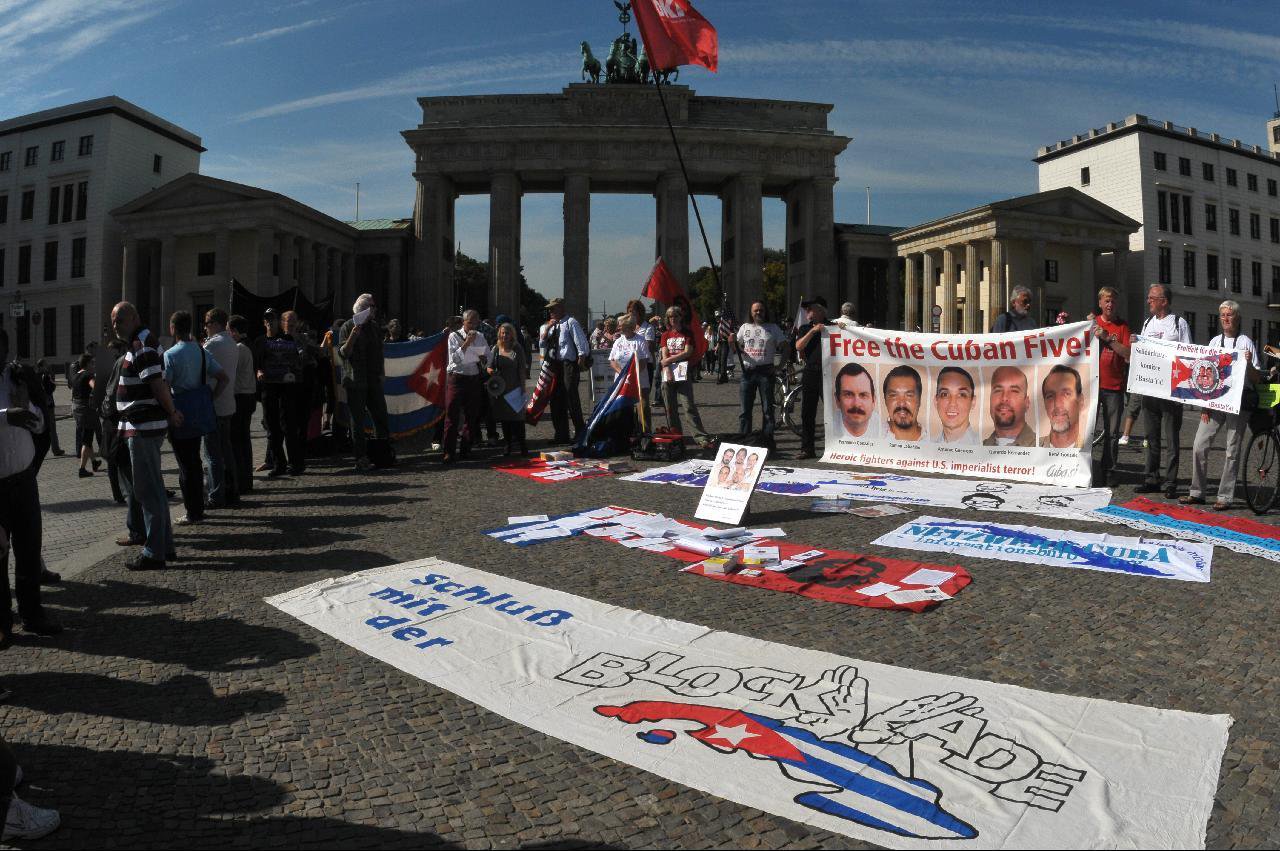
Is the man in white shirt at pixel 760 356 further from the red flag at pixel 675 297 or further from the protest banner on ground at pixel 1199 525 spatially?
the protest banner on ground at pixel 1199 525

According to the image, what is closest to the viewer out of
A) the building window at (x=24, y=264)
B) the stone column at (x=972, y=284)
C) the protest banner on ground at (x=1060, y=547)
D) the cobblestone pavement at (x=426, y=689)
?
the cobblestone pavement at (x=426, y=689)

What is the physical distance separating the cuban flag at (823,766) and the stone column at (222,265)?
55.1 meters

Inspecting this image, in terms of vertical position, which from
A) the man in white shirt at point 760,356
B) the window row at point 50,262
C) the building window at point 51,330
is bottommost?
the man in white shirt at point 760,356

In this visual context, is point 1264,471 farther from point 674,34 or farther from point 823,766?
point 674,34

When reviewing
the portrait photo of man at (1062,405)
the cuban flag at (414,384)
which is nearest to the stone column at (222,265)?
the cuban flag at (414,384)

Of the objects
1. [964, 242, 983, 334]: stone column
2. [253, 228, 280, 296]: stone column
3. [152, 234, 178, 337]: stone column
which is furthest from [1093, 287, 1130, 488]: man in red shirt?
[152, 234, 178, 337]: stone column

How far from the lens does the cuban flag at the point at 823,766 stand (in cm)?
270

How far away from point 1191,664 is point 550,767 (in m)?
3.10

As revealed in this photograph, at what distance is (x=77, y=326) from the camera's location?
60719mm

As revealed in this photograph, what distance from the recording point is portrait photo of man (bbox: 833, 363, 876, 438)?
35.3ft

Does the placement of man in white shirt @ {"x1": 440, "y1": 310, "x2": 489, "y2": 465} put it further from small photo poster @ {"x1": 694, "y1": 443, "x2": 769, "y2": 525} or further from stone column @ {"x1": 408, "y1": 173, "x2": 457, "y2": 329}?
stone column @ {"x1": 408, "y1": 173, "x2": 457, "y2": 329}

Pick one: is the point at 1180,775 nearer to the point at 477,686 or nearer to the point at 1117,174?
the point at 477,686

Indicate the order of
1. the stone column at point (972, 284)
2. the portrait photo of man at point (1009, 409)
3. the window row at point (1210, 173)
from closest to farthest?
1. the portrait photo of man at point (1009, 409)
2. the stone column at point (972, 284)
3. the window row at point (1210, 173)

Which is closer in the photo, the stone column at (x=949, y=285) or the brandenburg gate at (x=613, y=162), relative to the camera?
the brandenburg gate at (x=613, y=162)
